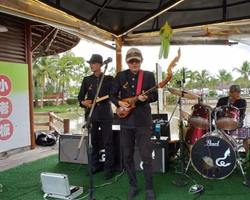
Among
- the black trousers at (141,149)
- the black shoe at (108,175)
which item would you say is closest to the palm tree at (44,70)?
the black shoe at (108,175)

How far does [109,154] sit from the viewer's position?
11.7 ft

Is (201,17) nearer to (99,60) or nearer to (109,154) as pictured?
(99,60)

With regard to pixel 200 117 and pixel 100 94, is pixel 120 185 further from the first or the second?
pixel 200 117

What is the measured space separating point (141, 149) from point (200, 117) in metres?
1.22

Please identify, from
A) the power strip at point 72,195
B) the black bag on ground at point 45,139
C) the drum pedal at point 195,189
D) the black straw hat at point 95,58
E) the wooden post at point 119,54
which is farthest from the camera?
the black bag on ground at point 45,139

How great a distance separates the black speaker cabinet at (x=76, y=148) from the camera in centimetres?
391

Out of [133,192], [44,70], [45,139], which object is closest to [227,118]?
[133,192]

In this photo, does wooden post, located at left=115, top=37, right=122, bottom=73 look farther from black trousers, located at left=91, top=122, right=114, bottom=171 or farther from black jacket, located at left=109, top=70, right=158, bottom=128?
black jacket, located at left=109, top=70, right=158, bottom=128

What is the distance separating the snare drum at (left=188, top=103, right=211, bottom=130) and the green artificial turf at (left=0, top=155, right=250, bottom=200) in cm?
73

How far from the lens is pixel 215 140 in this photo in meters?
3.35

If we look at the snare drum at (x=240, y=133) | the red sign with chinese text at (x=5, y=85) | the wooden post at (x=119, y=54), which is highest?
the wooden post at (x=119, y=54)

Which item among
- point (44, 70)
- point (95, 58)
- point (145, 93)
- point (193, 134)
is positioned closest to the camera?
point (145, 93)

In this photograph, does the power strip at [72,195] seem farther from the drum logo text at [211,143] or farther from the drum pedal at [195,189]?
the drum logo text at [211,143]

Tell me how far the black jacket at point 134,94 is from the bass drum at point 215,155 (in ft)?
3.46
